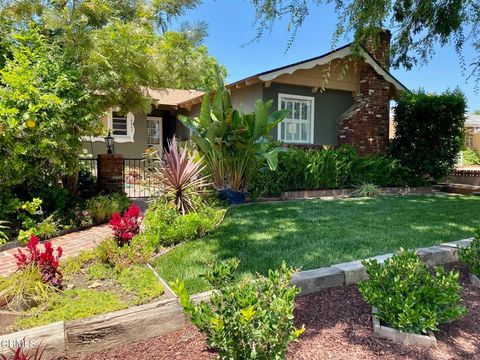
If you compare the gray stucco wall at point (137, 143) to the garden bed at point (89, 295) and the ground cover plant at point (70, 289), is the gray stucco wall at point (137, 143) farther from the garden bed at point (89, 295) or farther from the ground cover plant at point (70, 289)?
the ground cover plant at point (70, 289)

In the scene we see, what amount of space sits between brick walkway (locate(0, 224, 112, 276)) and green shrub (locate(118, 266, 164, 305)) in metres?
1.34

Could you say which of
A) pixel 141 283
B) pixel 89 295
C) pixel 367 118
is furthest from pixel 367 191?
pixel 89 295

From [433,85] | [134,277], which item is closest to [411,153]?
[433,85]

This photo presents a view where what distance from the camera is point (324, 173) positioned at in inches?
376

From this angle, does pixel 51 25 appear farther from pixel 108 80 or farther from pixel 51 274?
pixel 51 274

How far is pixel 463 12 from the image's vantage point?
582 cm

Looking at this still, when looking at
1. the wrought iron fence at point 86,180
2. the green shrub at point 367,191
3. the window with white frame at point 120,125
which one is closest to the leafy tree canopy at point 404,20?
the green shrub at point 367,191

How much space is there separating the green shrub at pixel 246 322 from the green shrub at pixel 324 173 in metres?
6.05

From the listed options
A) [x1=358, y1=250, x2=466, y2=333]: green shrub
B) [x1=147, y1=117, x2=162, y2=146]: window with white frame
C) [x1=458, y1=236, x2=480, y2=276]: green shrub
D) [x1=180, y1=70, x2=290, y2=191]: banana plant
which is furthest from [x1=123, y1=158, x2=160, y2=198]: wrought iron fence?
[x1=458, y1=236, x2=480, y2=276]: green shrub

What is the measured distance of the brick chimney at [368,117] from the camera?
1221 centimetres

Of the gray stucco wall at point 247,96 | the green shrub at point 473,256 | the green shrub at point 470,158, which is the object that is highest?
the gray stucco wall at point 247,96

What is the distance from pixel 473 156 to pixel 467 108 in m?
16.1

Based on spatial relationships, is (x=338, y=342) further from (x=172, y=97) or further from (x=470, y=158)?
(x=470, y=158)

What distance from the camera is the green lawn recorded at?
3.94 m
